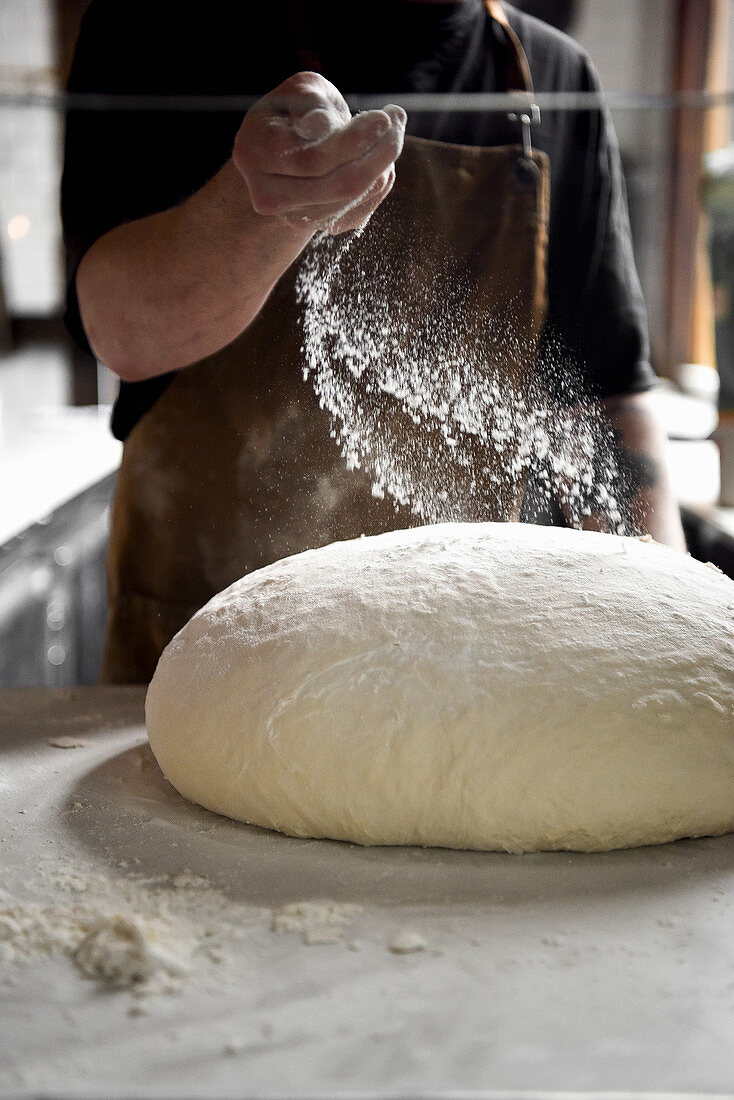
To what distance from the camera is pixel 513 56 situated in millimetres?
1017

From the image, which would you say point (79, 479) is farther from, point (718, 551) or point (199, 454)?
point (718, 551)

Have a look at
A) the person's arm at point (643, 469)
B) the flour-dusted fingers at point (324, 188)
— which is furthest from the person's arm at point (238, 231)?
the person's arm at point (643, 469)

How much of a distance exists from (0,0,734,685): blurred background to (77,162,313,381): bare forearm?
0.10 m

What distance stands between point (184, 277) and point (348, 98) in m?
0.24

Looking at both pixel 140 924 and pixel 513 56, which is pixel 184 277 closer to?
pixel 513 56

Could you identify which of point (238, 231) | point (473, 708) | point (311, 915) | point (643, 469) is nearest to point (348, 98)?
point (238, 231)

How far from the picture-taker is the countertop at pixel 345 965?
49 centimetres

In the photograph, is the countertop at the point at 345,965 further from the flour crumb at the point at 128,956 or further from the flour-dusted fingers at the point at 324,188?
the flour-dusted fingers at the point at 324,188

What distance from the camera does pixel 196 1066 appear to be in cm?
50

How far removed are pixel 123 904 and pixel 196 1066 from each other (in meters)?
0.19

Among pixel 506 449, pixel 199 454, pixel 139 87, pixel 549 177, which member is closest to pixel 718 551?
pixel 506 449

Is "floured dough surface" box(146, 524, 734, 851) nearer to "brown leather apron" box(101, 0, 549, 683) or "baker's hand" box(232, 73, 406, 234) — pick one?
"brown leather apron" box(101, 0, 549, 683)

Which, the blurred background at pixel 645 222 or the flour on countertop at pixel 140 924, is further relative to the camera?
the blurred background at pixel 645 222

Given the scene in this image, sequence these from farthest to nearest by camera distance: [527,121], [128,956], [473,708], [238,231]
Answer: [527,121] < [238,231] < [473,708] < [128,956]
